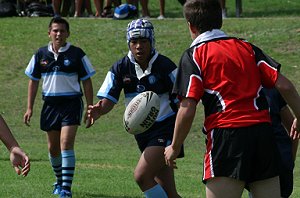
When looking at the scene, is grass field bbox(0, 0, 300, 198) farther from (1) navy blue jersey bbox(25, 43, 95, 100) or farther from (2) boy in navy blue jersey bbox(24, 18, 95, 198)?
(1) navy blue jersey bbox(25, 43, 95, 100)

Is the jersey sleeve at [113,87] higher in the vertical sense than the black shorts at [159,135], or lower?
higher

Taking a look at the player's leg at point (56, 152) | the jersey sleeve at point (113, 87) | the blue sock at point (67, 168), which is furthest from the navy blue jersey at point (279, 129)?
the player's leg at point (56, 152)

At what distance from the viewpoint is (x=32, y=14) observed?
28.6 m

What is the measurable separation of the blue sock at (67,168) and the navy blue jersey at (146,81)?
1910 millimetres

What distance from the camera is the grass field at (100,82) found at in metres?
11.8

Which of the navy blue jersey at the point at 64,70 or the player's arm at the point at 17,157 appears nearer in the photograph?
the player's arm at the point at 17,157

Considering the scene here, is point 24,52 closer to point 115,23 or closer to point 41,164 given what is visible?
point 115,23

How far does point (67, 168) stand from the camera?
1087cm

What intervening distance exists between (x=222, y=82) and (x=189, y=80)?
22 centimetres

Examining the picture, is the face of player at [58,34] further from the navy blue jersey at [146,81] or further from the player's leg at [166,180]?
the player's leg at [166,180]

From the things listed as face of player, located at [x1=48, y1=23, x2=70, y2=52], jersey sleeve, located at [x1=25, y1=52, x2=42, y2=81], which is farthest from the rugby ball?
jersey sleeve, located at [x1=25, y1=52, x2=42, y2=81]

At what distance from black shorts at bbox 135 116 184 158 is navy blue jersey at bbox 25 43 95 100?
2.30 meters

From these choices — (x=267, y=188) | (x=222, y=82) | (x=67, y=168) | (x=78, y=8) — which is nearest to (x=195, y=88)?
(x=222, y=82)

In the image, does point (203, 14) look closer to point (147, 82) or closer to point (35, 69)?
point (147, 82)
